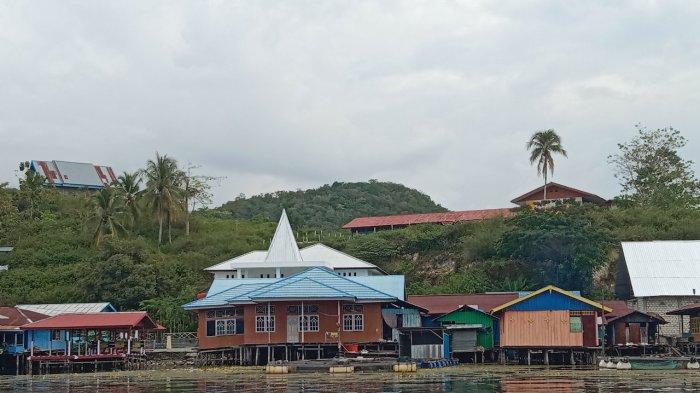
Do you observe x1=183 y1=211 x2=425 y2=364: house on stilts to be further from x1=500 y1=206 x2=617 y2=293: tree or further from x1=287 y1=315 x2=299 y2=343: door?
x1=500 y1=206 x2=617 y2=293: tree

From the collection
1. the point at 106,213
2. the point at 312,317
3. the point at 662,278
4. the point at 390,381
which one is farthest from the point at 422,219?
the point at 390,381

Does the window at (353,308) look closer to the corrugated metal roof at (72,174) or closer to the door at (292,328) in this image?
the door at (292,328)

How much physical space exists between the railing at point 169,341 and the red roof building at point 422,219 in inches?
1188

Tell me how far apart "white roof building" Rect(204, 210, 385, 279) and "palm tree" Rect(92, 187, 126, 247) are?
39.1ft

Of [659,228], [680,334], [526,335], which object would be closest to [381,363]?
[526,335]

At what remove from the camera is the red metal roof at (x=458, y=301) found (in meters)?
50.1

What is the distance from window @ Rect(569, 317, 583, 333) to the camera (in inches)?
1729

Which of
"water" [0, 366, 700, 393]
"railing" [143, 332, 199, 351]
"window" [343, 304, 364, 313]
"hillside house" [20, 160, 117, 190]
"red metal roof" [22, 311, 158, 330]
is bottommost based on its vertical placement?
"water" [0, 366, 700, 393]

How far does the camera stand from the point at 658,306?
166 ft

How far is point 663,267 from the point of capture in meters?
52.1

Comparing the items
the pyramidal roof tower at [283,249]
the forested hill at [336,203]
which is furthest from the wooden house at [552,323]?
the forested hill at [336,203]

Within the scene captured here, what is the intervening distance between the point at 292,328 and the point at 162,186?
30043 mm

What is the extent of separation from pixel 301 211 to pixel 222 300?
65043 mm

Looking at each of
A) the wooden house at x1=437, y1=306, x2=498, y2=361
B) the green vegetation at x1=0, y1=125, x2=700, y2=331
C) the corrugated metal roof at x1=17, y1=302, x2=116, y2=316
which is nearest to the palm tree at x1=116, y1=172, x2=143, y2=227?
the green vegetation at x1=0, y1=125, x2=700, y2=331
